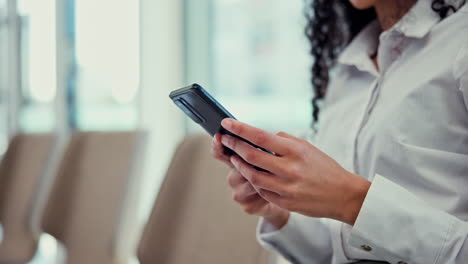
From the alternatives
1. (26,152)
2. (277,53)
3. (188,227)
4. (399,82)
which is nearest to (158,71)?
(277,53)

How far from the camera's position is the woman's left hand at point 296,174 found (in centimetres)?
77

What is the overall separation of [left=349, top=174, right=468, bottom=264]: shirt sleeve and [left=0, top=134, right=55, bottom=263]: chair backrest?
1.73 meters

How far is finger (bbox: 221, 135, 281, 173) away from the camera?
77cm

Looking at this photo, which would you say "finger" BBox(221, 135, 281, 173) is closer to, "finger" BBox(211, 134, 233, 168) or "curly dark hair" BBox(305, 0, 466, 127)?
"finger" BBox(211, 134, 233, 168)

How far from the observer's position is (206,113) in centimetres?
84

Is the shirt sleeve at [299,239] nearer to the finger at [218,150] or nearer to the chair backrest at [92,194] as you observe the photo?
the finger at [218,150]

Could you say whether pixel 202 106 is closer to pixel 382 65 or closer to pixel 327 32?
pixel 382 65

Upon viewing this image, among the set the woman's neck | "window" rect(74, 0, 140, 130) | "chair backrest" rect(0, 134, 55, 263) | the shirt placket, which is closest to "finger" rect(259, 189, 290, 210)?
the shirt placket

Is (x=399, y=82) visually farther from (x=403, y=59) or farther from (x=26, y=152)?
(x=26, y=152)

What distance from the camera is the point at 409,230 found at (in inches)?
32.5

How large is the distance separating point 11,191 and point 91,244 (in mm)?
728

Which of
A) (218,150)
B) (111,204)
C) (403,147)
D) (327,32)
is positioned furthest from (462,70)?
(111,204)

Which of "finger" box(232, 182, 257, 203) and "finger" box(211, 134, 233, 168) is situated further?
"finger" box(232, 182, 257, 203)

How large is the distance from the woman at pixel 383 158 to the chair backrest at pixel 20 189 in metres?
1.49
